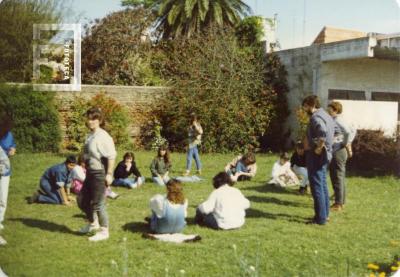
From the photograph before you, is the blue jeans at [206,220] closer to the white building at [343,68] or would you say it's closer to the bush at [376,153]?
the white building at [343,68]

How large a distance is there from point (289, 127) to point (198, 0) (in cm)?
224

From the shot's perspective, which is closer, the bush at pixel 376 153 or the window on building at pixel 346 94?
the window on building at pixel 346 94

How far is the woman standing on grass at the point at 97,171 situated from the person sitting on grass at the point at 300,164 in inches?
101

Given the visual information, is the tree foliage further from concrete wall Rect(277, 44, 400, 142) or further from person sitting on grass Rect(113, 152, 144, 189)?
concrete wall Rect(277, 44, 400, 142)

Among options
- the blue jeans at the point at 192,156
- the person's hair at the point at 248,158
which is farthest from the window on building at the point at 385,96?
the blue jeans at the point at 192,156

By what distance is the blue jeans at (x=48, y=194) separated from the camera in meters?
5.13

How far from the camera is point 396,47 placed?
602 centimetres

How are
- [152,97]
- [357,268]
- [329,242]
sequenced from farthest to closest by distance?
[152,97] → [329,242] → [357,268]

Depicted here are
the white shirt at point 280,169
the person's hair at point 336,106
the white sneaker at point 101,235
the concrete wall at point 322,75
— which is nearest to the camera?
the white sneaker at point 101,235

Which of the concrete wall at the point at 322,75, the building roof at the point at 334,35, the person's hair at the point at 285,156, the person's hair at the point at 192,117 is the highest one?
the building roof at the point at 334,35

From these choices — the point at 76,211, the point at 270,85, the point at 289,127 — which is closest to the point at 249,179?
the point at 289,127

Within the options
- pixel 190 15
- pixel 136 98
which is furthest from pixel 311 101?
pixel 136 98

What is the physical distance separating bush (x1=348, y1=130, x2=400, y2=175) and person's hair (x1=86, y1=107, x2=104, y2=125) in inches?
137

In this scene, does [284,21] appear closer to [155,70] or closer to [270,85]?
[270,85]
